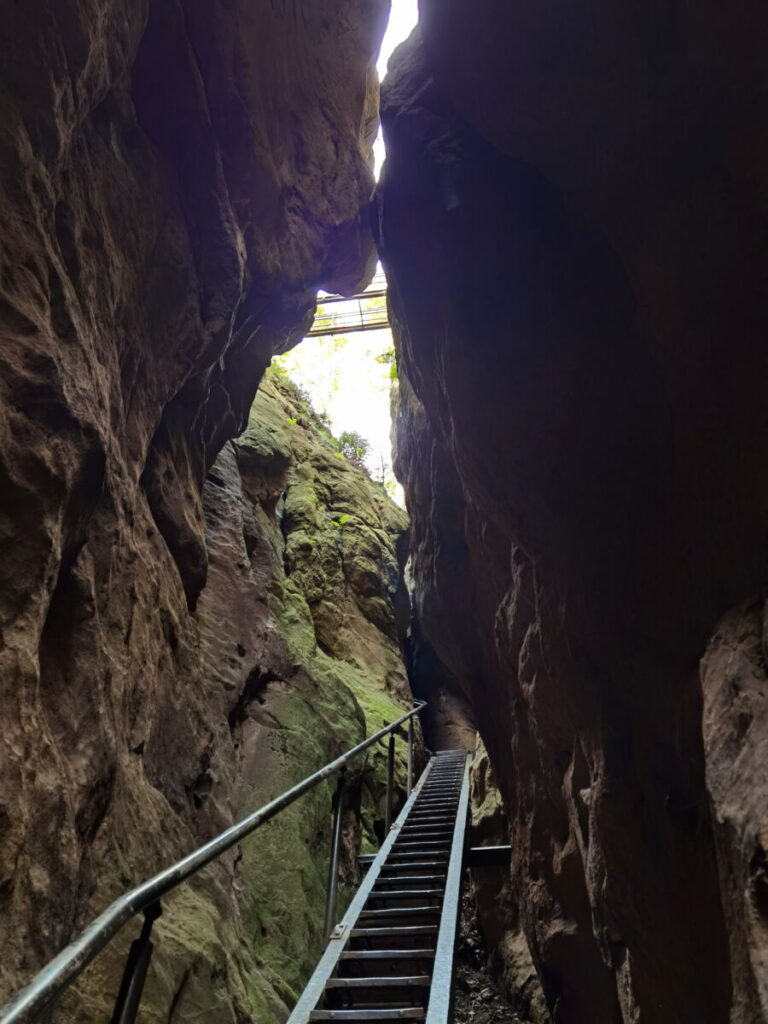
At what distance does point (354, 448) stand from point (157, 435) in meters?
16.2

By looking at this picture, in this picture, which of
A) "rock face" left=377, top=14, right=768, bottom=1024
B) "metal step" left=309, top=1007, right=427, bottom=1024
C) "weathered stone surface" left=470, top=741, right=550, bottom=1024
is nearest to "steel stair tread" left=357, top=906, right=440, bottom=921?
"rock face" left=377, top=14, right=768, bottom=1024

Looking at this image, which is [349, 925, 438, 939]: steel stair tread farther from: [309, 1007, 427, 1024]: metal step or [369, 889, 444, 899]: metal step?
[309, 1007, 427, 1024]: metal step

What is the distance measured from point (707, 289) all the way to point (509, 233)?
6.05 ft

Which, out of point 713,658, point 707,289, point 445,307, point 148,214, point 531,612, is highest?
point 148,214

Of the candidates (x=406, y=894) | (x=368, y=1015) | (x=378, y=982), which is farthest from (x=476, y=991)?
(x=368, y=1015)

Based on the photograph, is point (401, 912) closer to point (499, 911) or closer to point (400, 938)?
point (400, 938)

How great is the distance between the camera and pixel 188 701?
639 centimetres

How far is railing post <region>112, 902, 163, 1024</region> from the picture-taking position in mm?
1641

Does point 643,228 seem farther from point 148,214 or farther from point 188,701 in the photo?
point 188,701

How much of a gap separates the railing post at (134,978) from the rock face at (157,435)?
60.4 inches

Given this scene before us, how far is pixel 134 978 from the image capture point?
173 centimetres

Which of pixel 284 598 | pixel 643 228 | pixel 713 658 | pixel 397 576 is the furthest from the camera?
pixel 397 576

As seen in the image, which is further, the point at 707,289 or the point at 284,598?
the point at 284,598

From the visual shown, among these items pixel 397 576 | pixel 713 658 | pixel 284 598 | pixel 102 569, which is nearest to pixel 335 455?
pixel 397 576
